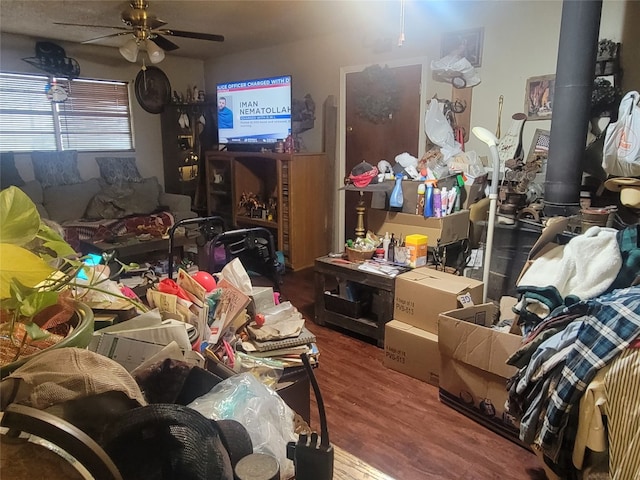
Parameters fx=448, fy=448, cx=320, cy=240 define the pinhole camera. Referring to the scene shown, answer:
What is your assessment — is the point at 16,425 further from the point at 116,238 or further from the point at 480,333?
the point at 116,238

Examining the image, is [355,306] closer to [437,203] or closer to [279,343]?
[437,203]

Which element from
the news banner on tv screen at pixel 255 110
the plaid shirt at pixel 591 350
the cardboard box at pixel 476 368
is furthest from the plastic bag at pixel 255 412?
the news banner on tv screen at pixel 255 110

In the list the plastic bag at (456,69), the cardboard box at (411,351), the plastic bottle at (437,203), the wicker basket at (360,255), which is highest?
the plastic bag at (456,69)

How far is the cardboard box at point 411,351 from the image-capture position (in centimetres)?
247

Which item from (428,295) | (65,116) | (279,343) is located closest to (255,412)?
(279,343)

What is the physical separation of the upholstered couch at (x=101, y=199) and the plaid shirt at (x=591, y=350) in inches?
139

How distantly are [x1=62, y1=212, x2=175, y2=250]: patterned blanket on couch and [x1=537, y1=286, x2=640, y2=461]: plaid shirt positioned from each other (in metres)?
3.49

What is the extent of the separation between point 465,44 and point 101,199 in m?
3.77

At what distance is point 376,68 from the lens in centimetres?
400

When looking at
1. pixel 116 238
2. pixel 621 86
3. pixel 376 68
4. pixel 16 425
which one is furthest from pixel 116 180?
pixel 16 425

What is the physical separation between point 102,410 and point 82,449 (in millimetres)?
143

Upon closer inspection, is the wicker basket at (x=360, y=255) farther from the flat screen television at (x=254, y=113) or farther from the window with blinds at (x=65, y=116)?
the window with blinds at (x=65, y=116)

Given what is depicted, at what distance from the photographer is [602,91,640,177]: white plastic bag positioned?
2299 mm

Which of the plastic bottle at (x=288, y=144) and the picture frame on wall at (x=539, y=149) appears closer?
the picture frame on wall at (x=539, y=149)
